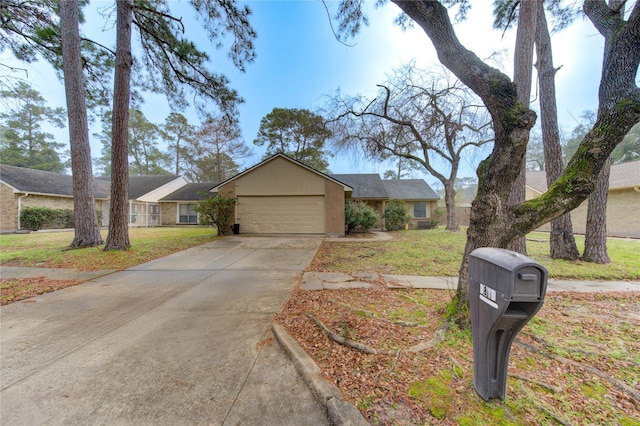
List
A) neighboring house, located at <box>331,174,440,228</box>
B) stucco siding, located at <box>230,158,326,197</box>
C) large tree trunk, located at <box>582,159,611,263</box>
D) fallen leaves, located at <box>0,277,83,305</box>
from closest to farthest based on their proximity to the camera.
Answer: fallen leaves, located at <box>0,277,83,305</box> → large tree trunk, located at <box>582,159,611,263</box> → stucco siding, located at <box>230,158,326,197</box> → neighboring house, located at <box>331,174,440,228</box>

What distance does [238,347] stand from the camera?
8.64ft

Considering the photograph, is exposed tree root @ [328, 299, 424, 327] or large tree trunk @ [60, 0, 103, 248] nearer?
exposed tree root @ [328, 299, 424, 327]

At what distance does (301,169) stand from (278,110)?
11.6 m

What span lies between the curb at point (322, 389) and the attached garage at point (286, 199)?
10392mm

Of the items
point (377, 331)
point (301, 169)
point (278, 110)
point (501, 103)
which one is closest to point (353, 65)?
point (301, 169)

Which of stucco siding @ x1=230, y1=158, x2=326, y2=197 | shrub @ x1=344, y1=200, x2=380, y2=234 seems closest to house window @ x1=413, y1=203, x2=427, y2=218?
shrub @ x1=344, y1=200, x2=380, y2=234

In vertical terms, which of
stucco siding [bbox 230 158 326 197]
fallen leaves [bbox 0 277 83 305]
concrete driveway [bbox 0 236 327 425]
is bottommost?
concrete driveway [bbox 0 236 327 425]

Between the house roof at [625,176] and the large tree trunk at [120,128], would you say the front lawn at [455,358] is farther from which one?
the house roof at [625,176]

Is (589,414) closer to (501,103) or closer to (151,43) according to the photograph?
(501,103)

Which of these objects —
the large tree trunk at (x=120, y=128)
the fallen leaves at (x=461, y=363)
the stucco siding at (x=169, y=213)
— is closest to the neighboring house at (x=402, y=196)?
the large tree trunk at (x=120, y=128)

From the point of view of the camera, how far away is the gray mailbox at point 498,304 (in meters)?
1.45

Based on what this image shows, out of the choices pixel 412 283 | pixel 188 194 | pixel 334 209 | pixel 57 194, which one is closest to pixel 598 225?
pixel 412 283

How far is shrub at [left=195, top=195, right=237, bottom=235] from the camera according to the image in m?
12.0

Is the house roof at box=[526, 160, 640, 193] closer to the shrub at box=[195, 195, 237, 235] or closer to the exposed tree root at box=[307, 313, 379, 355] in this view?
the exposed tree root at box=[307, 313, 379, 355]
